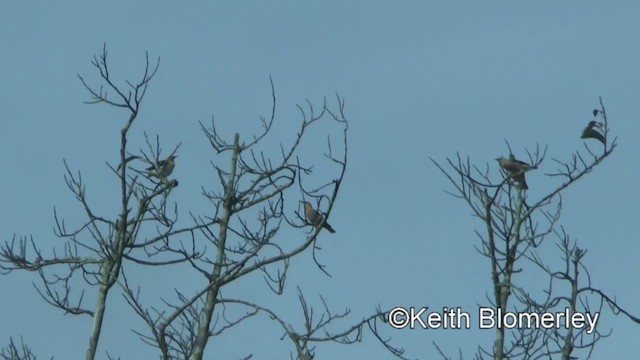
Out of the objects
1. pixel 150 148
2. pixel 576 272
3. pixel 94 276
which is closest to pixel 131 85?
pixel 150 148

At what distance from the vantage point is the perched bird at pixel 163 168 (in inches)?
367

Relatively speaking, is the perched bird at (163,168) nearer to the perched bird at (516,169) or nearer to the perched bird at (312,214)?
the perched bird at (312,214)

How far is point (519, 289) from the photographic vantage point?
9023 mm

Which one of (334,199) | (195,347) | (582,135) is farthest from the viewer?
(582,135)

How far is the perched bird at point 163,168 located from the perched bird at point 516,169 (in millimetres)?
2620

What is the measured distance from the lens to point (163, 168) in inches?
390

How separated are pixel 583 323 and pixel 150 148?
3433 mm

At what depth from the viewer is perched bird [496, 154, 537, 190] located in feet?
32.8

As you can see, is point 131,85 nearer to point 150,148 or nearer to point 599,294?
point 150,148

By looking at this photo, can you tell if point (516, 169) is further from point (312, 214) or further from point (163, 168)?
point (163, 168)

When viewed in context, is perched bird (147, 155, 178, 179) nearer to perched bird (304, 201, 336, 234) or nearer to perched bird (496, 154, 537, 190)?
perched bird (304, 201, 336, 234)

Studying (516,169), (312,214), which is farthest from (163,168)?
(516,169)

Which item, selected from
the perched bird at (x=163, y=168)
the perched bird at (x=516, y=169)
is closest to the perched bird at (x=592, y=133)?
the perched bird at (x=516, y=169)

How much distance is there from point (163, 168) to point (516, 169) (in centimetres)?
299
